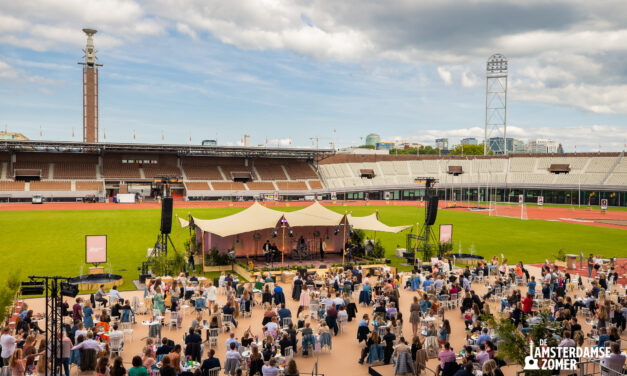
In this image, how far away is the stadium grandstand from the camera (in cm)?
6550

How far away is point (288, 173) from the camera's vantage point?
79875 millimetres

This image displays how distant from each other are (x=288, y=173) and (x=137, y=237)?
46.4 metres

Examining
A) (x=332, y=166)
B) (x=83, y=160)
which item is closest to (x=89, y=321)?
(x=83, y=160)

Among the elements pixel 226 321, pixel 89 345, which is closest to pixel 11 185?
pixel 226 321

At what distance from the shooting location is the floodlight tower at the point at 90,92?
82.2 meters

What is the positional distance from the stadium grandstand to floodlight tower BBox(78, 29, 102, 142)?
12335 mm

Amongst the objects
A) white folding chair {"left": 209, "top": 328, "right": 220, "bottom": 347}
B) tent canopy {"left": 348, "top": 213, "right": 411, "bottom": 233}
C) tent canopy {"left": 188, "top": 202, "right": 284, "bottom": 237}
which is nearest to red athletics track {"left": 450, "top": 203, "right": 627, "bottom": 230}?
tent canopy {"left": 348, "top": 213, "right": 411, "bottom": 233}

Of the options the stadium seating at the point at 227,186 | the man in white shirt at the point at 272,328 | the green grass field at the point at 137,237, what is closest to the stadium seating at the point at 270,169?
the stadium seating at the point at 227,186

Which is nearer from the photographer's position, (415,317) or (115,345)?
(115,345)

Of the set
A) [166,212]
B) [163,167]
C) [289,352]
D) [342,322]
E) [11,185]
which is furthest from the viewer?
[163,167]

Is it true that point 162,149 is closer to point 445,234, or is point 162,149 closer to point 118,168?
point 118,168

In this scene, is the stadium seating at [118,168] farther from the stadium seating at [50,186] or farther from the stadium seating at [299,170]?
the stadium seating at [299,170]

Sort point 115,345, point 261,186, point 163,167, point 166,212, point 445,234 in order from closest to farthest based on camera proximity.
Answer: point 115,345, point 166,212, point 445,234, point 261,186, point 163,167

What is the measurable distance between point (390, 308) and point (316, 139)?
7391 centimetres
